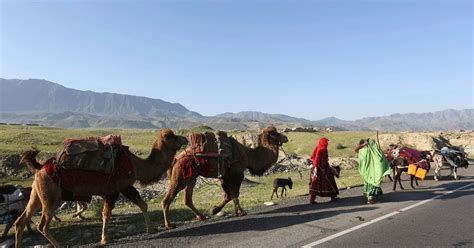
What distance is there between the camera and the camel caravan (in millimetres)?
8516

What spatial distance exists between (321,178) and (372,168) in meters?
1.68

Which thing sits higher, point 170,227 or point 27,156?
point 27,156

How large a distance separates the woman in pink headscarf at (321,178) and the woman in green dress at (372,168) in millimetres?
1054

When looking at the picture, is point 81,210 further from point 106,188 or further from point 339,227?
point 339,227

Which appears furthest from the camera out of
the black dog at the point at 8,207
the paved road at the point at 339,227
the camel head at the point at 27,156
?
the black dog at the point at 8,207

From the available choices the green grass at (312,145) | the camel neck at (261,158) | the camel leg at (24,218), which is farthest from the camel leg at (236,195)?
the green grass at (312,145)

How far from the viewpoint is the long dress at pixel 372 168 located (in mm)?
12852

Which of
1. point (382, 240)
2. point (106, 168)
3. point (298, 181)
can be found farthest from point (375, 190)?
point (298, 181)

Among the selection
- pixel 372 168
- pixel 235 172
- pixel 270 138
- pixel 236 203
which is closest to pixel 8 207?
pixel 236 203

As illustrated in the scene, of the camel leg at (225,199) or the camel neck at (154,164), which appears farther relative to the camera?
the camel leg at (225,199)

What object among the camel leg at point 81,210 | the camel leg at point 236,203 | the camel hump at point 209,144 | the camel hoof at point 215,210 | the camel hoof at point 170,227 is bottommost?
the camel leg at point 81,210

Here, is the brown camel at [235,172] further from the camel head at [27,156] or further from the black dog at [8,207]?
the black dog at [8,207]

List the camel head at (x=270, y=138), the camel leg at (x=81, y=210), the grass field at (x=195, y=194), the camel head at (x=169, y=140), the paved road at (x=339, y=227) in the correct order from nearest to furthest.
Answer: the paved road at (x=339, y=227)
the camel head at (x=169, y=140)
the grass field at (x=195, y=194)
the camel head at (x=270, y=138)
the camel leg at (x=81, y=210)

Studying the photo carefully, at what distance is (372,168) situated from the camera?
13359mm
